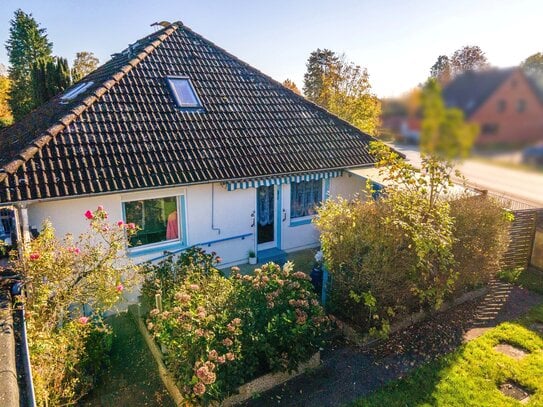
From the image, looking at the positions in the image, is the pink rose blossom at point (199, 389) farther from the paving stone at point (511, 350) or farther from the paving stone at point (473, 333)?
the paving stone at point (511, 350)

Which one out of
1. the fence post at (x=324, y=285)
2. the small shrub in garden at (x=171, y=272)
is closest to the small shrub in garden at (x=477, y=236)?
the fence post at (x=324, y=285)

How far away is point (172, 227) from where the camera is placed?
540 inches

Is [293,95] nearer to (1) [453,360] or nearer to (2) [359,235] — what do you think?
(2) [359,235]

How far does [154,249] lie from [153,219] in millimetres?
1099

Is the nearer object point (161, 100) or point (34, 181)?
point (34, 181)

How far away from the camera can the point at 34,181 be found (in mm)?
10930

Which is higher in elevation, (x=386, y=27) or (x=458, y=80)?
(x=386, y=27)

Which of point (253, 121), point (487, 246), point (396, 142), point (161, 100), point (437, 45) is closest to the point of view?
point (437, 45)

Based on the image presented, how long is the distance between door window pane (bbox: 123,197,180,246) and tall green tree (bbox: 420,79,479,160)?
11506mm

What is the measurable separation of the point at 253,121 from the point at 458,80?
1462cm

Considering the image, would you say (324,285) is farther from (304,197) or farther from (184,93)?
(184,93)

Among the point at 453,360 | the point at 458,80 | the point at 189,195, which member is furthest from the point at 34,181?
the point at 453,360

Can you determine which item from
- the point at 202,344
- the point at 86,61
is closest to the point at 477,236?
the point at 202,344

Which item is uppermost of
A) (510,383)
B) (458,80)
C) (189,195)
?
(458,80)
